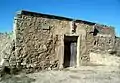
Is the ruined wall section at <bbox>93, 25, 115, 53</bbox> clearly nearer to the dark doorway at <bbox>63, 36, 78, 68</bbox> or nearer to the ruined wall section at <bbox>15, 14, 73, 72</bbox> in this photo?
the dark doorway at <bbox>63, 36, 78, 68</bbox>

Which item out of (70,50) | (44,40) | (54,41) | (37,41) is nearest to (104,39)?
(70,50)

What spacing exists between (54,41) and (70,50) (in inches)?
57.1

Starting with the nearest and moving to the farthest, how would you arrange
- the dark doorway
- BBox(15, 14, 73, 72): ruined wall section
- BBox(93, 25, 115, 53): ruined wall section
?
BBox(15, 14, 73, 72): ruined wall section → the dark doorway → BBox(93, 25, 115, 53): ruined wall section

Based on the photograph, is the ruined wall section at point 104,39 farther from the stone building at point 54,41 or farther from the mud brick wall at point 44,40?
the mud brick wall at point 44,40

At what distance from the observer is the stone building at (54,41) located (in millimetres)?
8992

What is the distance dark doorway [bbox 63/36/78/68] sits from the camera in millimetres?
10711

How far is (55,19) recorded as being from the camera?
10.2m

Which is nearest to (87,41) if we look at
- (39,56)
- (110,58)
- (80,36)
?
(80,36)

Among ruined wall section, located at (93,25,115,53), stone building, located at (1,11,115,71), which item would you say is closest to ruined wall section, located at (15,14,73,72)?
stone building, located at (1,11,115,71)

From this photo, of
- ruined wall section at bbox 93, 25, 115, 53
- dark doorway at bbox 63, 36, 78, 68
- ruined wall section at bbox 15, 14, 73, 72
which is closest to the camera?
ruined wall section at bbox 15, 14, 73, 72

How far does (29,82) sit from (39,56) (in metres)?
2.52

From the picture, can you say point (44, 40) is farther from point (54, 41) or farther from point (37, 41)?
point (54, 41)

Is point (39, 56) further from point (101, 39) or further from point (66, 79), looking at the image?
point (101, 39)

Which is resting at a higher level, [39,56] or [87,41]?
[87,41]
